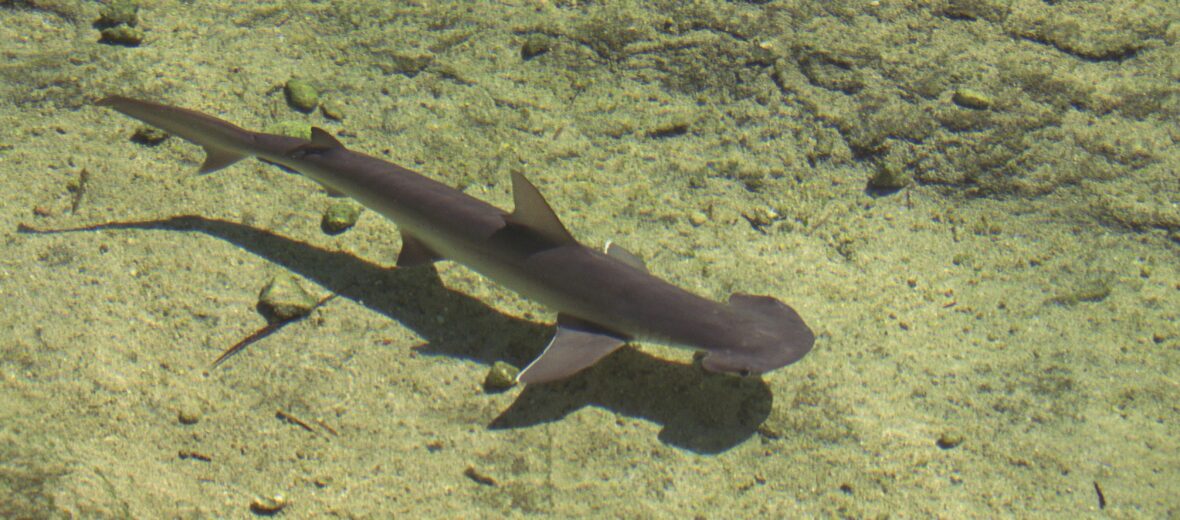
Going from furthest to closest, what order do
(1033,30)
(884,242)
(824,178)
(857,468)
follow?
(1033,30), (824,178), (884,242), (857,468)

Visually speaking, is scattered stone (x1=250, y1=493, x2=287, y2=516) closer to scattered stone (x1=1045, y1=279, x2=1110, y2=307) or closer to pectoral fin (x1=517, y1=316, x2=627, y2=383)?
pectoral fin (x1=517, y1=316, x2=627, y2=383)

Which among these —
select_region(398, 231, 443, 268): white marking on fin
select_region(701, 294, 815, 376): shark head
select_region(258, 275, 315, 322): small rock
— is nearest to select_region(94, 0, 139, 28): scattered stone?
select_region(258, 275, 315, 322): small rock

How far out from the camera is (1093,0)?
210 inches

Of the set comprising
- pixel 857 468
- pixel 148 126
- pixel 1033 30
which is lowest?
pixel 857 468

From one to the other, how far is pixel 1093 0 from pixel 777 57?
2.01m

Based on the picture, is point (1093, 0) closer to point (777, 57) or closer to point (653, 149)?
point (777, 57)

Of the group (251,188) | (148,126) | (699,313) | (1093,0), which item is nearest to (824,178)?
(699,313)

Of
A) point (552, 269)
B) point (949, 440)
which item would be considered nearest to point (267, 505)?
point (552, 269)

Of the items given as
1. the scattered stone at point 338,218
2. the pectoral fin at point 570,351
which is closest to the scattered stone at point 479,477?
the pectoral fin at point 570,351

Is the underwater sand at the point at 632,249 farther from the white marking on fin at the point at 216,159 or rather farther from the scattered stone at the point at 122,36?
the white marking on fin at the point at 216,159

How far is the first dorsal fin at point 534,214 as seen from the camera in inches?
143

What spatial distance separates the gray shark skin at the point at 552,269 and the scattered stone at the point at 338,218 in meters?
0.33

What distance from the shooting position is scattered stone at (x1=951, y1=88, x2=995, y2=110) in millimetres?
4871

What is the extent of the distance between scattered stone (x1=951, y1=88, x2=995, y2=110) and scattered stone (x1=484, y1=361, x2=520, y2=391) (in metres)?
2.99
